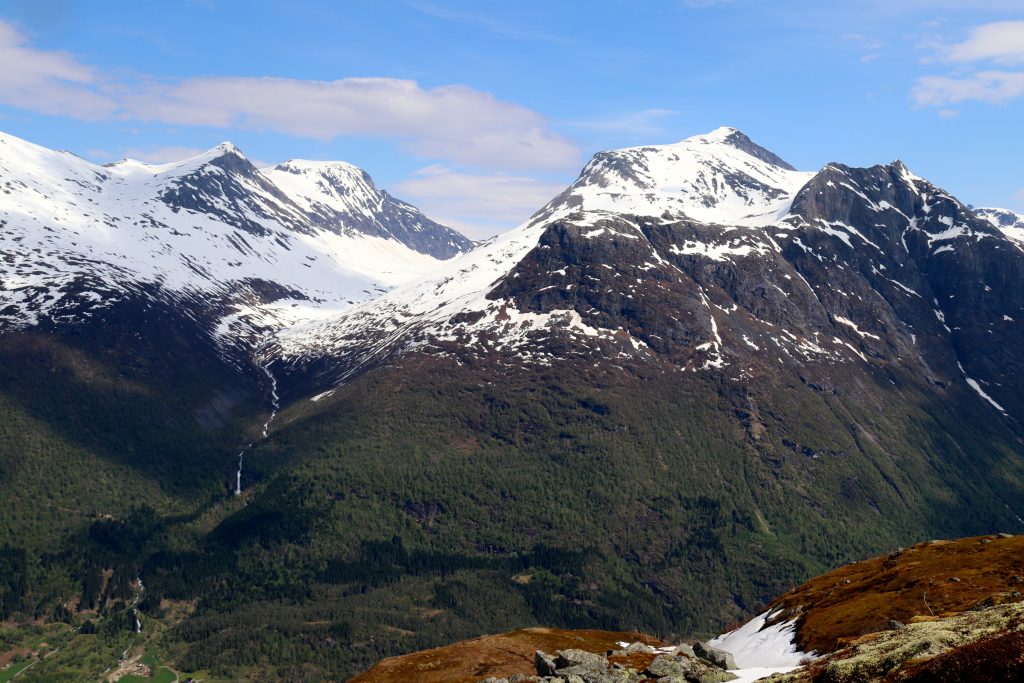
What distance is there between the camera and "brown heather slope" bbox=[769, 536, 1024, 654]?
404 feet

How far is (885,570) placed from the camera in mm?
160000

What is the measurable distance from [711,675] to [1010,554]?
71707 mm

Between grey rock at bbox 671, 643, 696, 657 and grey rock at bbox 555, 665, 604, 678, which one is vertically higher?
grey rock at bbox 555, 665, 604, 678

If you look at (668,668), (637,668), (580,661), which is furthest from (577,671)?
(637,668)

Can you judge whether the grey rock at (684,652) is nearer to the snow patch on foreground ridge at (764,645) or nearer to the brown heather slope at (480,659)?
the snow patch on foreground ridge at (764,645)

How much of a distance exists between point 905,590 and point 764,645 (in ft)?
74.9

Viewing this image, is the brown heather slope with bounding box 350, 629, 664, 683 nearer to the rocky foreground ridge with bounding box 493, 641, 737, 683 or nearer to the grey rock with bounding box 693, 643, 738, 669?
the rocky foreground ridge with bounding box 493, 641, 737, 683

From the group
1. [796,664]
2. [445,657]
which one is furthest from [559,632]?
[796,664]

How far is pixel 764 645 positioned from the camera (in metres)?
134

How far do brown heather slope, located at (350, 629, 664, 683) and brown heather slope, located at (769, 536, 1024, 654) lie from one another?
92.8 ft

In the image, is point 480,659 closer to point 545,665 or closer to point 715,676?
point 545,665

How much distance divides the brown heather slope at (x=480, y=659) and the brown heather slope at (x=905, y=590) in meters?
28.3

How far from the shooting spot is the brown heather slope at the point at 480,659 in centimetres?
12975

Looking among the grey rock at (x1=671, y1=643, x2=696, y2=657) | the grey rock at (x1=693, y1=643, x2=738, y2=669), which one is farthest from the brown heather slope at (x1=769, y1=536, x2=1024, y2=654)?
the grey rock at (x1=671, y1=643, x2=696, y2=657)
